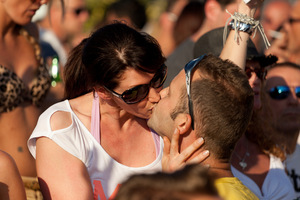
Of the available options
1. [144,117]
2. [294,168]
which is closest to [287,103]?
[294,168]

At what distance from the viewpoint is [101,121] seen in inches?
119

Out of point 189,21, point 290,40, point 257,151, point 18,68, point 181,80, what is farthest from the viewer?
point 189,21

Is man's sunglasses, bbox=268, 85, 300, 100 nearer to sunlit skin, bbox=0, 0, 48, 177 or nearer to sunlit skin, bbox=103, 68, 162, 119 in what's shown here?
sunlit skin, bbox=103, 68, 162, 119

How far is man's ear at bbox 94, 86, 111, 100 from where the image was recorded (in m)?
2.92

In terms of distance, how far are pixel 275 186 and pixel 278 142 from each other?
1.59 ft

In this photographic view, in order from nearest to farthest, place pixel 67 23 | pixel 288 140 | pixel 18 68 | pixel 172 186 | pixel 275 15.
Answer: pixel 172 186 < pixel 18 68 < pixel 288 140 < pixel 67 23 < pixel 275 15

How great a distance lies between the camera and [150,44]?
287cm

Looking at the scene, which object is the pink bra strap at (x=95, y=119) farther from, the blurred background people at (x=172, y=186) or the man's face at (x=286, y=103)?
the man's face at (x=286, y=103)

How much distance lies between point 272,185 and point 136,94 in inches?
49.7

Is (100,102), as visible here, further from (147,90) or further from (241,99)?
(241,99)

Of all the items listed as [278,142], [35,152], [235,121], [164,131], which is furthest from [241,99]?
[278,142]

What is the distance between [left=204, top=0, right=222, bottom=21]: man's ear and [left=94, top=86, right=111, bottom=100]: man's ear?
6.77 feet

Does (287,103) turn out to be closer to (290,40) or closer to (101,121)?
(101,121)

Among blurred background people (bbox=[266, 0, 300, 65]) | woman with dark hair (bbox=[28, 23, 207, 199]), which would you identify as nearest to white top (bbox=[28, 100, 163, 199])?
woman with dark hair (bbox=[28, 23, 207, 199])
